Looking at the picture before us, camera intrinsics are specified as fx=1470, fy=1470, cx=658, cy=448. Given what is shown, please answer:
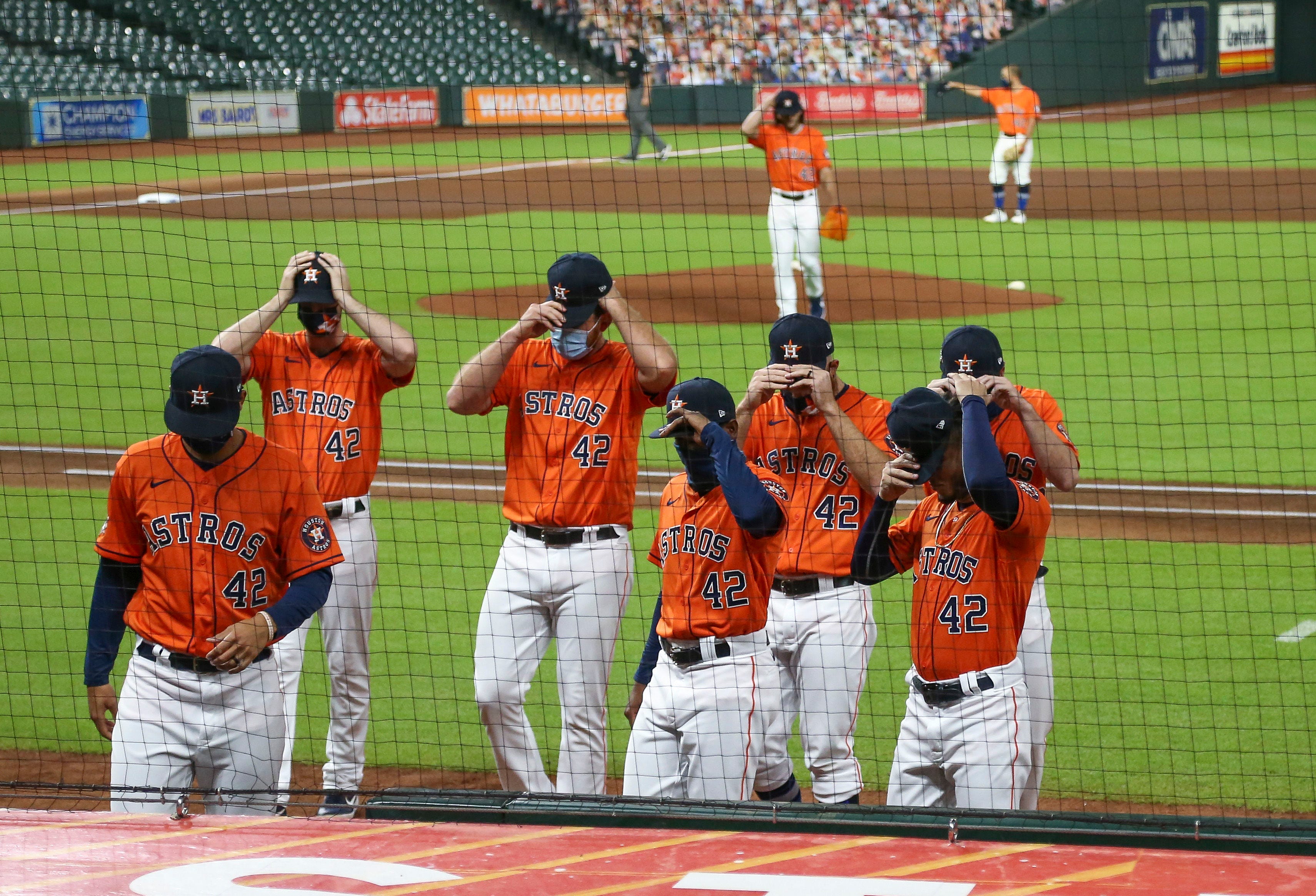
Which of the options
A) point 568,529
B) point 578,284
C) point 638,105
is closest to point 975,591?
point 568,529

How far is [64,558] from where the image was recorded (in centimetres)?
768

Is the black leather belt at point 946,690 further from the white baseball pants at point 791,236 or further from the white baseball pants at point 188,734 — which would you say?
the white baseball pants at point 791,236

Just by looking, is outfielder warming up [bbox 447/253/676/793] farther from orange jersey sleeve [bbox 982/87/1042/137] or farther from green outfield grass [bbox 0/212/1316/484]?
orange jersey sleeve [bbox 982/87/1042/137]

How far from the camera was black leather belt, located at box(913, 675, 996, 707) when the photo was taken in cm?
390

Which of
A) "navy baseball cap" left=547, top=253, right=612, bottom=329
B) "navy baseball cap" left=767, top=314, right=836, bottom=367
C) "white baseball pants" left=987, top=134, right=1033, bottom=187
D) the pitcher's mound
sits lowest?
"navy baseball cap" left=767, top=314, right=836, bottom=367

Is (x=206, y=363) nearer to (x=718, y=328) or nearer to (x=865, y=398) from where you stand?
(x=865, y=398)

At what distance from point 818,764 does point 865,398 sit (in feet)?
3.90

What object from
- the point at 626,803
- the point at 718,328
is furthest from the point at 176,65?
the point at 626,803

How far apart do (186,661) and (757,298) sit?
10418 millimetres

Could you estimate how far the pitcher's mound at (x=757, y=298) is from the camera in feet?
43.5

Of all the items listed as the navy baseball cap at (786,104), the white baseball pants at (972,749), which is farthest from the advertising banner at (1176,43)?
the white baseball pants at (972,749)

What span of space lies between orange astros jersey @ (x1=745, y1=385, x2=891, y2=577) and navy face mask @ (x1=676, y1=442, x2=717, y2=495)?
0.33 metres

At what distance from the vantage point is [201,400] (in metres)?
4.03

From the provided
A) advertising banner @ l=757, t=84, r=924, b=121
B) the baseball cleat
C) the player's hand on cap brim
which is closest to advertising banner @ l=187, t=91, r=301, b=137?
advertising banner @ l=757, t=84, r=924, b=121
